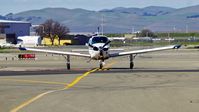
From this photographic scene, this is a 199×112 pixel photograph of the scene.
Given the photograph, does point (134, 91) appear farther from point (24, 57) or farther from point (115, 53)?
point (24, 57)

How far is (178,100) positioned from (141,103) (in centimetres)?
153

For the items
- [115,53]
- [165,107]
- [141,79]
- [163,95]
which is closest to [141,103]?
[165,107]

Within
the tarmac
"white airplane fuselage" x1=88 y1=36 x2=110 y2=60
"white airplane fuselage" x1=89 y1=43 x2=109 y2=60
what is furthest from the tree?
the tarmac

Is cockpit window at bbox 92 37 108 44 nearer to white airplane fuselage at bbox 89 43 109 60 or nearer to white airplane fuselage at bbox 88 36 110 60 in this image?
white airplane fuselage at bbox 88 36 110 60

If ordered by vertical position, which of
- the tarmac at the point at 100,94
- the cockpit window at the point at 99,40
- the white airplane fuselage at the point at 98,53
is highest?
the cockpit window at the point at 99,40

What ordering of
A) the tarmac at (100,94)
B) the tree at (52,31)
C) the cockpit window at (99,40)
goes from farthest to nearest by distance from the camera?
the tree at (52,31) → the cockpit window at (99,40) → the tarmac at (100,94)

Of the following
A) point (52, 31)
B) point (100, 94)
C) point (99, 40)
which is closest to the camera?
point (100, 94)

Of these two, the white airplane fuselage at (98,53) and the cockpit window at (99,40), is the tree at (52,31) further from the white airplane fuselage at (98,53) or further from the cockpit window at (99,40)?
the white airplane fuselage at (98,53)

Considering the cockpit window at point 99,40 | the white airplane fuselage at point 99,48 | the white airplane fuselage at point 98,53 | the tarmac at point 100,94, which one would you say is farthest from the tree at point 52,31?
the tarmac at point 100,94

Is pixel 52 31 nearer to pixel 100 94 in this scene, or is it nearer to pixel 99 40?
pixel 99 40

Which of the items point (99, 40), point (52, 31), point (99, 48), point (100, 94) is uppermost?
point (52, 31)

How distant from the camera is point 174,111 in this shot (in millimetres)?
15516

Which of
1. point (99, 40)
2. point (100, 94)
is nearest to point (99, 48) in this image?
point (99, 40)

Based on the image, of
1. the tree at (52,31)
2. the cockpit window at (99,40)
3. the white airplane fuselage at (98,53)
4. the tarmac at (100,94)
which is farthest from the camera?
the tree at (52,31)
